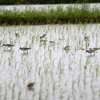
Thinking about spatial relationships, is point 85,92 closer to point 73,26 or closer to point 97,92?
point 97,92

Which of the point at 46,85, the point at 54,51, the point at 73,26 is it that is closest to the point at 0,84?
the point at 46,85

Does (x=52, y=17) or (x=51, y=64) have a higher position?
(x=52, y=17)

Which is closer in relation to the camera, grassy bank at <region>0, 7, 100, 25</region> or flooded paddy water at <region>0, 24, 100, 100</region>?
flooded paddy water at <region>0, 24, 100, 100</region>

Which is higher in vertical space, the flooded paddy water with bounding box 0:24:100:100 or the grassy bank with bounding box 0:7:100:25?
the grassy bank with bounding box 0:7:100:25

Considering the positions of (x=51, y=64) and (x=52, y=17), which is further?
(x=52, y=17)
